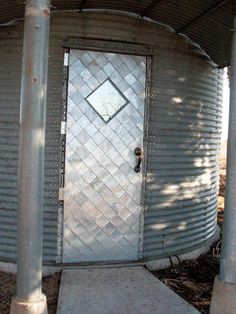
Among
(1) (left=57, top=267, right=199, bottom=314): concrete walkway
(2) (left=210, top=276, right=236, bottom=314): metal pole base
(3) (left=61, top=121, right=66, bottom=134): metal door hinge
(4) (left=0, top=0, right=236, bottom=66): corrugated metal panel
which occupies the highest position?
(4) (left=0, top=0, right=236, bottom=66): corrugated metal panel

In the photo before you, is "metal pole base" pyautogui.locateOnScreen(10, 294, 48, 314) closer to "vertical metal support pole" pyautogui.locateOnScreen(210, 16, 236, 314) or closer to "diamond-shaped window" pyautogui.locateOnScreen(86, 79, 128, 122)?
"vertical metal support pole" pyautogui.locateOnScreen(210, 16, 236, 314)

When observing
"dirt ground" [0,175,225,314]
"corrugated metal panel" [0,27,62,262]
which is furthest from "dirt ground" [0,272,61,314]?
"corrugated metal panel" [0,27,62,262]

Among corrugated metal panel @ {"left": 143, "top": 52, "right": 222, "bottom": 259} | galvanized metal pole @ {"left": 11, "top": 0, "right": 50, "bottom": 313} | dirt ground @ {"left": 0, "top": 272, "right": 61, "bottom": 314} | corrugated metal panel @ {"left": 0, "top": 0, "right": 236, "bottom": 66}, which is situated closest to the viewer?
galvanized metal pole @ {"left": 11, "top": 0, "right": 50, "bottom": 313}

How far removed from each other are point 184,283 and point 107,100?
227 centimetres

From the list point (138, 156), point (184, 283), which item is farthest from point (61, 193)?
point (184, 283)

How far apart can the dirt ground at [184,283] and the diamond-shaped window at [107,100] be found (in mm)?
1908

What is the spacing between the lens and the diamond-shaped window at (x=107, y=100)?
5523mm

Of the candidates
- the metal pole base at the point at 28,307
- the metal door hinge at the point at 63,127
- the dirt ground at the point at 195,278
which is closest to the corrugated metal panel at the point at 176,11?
the metal door hinge at the point at 63,127

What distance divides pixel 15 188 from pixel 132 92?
1765 millimetres

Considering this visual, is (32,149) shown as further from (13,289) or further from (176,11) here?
(176,11)

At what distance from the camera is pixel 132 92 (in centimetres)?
564

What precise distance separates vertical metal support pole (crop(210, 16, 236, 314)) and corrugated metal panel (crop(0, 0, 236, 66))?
0.81m

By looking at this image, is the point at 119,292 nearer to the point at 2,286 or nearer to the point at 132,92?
the point at 2,286

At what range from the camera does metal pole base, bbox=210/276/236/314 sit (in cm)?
425
